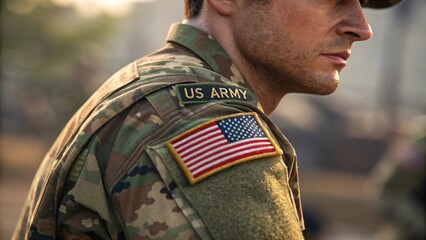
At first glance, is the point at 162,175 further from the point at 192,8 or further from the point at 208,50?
the point at 192,8

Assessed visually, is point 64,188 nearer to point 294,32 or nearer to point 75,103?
point 294,32

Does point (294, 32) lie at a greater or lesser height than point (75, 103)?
lesser

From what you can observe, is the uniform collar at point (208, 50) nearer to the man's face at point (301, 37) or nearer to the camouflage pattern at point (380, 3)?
the man's face at point (301, 37)

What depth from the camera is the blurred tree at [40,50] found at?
16422mm

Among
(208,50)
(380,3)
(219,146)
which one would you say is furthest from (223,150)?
(380,3)

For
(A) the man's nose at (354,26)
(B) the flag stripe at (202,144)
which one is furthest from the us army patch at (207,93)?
(A) the man's nose at (354,26)

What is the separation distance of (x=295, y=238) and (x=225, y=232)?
158 millimetres

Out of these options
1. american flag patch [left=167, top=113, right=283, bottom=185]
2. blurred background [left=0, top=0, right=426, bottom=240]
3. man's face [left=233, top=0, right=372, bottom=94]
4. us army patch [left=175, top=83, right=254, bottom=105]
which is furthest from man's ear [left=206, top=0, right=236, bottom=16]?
blurred background [left=0, top=0, right=426, bottom=240]

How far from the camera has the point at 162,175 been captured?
183 centimetres

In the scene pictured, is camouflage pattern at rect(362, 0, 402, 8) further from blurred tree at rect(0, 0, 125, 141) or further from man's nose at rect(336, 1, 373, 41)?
blurred tree at rect(0, 0, 125, 141)

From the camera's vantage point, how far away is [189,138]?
189cm

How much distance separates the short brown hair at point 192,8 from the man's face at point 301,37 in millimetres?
142

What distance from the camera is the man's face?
224 cm

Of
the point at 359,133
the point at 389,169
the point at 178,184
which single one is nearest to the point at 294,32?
the point at 178,184
